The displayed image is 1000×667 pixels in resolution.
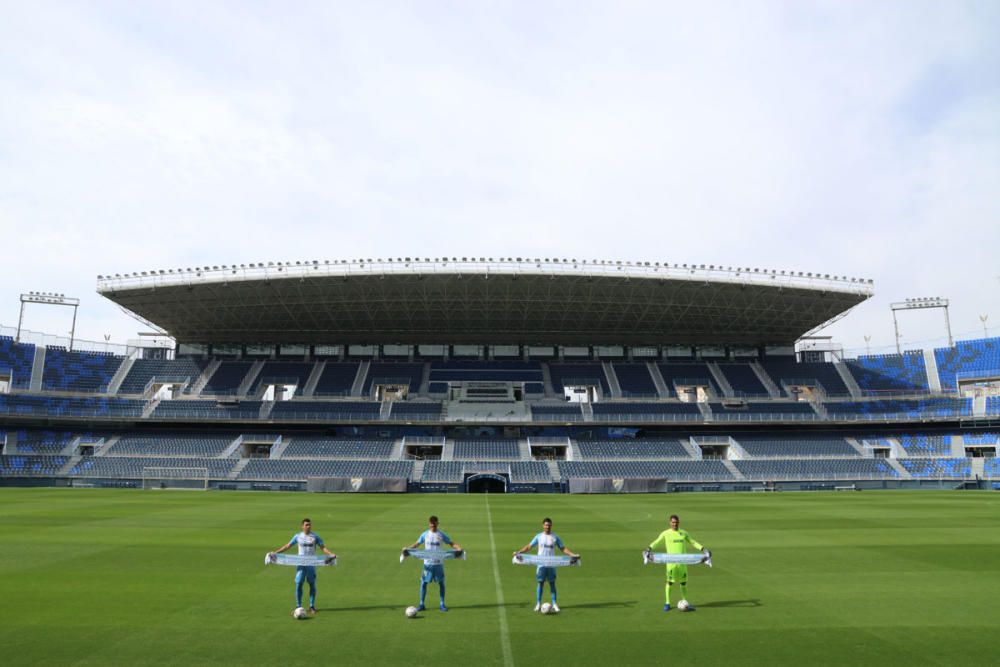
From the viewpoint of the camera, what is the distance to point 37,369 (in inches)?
2219

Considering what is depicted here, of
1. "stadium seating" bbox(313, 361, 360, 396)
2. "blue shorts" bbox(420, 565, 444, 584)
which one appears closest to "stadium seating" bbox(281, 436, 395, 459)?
"stadium seating" bbox(313, 361, 360, 396)

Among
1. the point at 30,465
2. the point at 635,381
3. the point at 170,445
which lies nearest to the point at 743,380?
the point at 635,381

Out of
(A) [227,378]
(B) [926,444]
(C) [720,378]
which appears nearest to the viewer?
(B) [926,444]

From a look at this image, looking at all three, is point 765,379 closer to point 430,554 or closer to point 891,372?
point 891,372

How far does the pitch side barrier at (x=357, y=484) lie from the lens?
4331 centimetres

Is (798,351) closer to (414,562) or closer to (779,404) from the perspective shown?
(779,404)

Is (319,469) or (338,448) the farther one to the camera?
(338,448)

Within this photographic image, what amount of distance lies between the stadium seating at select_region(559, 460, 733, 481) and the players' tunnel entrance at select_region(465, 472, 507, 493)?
4885mm

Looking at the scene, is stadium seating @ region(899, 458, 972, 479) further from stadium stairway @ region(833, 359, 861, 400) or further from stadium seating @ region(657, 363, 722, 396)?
stadium seating @ region(657, 363, 722, 396)

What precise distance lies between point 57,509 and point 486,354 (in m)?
41.3

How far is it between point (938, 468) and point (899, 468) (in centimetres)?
326

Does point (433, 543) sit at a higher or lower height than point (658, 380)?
lower

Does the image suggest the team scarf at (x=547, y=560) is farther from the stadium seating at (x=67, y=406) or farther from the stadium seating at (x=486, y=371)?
the stadium seating at (x=67, y=406)

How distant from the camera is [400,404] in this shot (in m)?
57.1
